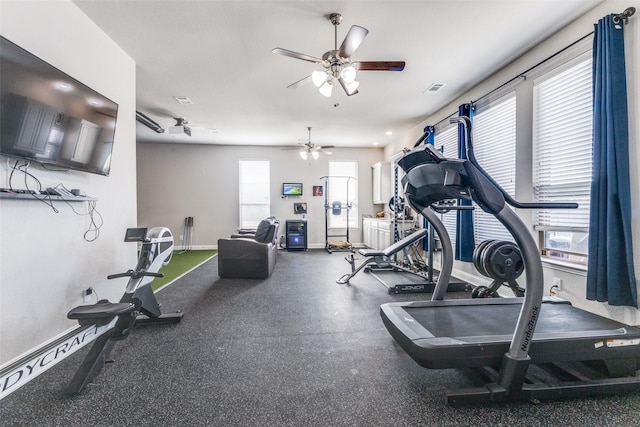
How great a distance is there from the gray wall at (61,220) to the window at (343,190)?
507 centimetres

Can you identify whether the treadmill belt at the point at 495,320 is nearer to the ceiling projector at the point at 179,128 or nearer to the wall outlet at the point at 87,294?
the wall outlet at the point at 87,294

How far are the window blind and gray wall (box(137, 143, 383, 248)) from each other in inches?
197

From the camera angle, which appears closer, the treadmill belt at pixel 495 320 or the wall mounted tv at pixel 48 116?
the wall mounted tv at pixel 48 116

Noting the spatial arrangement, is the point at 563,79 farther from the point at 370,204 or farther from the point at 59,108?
the point at 370,204

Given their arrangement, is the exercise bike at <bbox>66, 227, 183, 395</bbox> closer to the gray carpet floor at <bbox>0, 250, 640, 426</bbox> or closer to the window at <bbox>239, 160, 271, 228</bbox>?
the gray carpet floor at <bbox>0, 250, 640, 426</bbox>

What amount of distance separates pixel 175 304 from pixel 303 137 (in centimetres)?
455

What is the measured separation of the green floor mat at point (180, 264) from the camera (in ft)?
12.6

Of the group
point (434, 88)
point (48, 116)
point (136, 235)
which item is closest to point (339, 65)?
point (434, 88)

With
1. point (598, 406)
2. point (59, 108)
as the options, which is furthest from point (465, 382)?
point (59, 108)

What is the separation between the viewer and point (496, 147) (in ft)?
11.0

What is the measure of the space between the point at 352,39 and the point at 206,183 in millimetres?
5910

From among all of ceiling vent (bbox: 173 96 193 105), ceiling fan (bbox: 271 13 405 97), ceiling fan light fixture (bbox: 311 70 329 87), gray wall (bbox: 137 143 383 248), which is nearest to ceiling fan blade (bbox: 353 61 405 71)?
ceiling fan (bbox: 271 13 405 97)

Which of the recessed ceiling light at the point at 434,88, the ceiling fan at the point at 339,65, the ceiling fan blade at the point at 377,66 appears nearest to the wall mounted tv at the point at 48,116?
the ceiling fan at the point at 339,65

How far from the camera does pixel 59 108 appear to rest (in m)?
1.85
